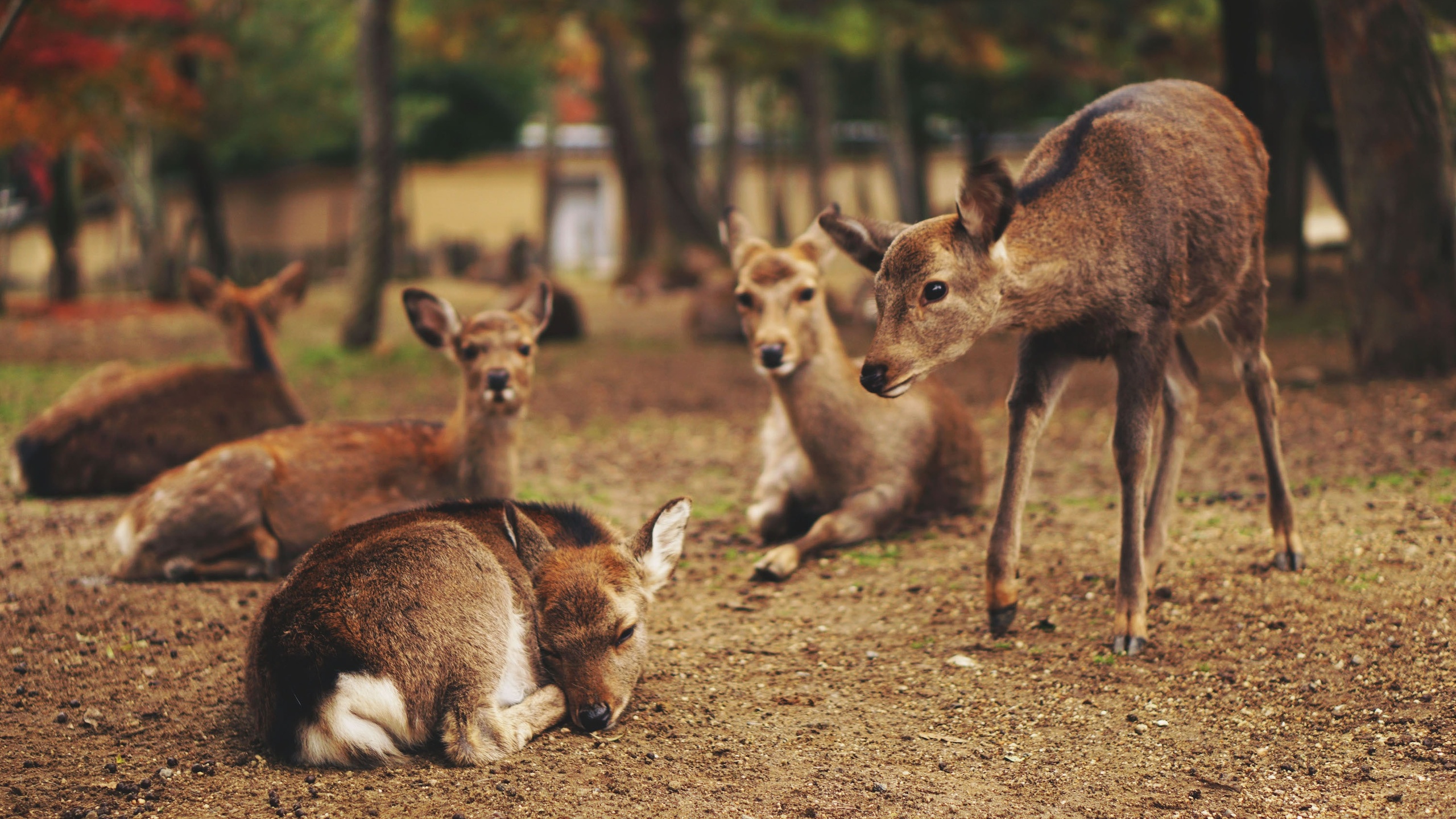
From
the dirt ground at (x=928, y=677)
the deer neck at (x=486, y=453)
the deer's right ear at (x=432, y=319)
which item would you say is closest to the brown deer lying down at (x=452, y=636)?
the dirt ground at (x=928, y=677)

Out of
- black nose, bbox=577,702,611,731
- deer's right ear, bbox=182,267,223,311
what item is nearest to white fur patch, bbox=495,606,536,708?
black nose, bbox=577,702,611,731

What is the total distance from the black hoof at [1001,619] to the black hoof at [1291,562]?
1.24 metres

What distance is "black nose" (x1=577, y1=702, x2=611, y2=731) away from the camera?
4016 mm

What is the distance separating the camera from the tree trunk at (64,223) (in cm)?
1878

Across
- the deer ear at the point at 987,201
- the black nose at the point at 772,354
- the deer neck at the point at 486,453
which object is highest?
the deer ear at the point at 987,201

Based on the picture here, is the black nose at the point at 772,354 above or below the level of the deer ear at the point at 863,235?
below

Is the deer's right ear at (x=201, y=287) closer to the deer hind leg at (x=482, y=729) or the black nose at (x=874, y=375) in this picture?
the deer hind leg at (x=482, y=729)

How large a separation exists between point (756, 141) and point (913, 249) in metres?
34.9

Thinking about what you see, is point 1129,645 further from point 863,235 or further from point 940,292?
point 863,235

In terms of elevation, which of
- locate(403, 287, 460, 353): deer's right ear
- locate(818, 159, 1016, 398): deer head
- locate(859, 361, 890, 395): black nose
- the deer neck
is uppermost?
locate(818, 159, 1016, 398): deer head

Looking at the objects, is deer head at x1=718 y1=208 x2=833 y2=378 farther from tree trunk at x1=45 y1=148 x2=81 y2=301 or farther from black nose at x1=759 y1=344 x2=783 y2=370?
tree trunk at x1=45 y1=148 x2=81 y2=301

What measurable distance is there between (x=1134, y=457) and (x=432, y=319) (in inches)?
128

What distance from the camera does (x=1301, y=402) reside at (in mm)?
8438

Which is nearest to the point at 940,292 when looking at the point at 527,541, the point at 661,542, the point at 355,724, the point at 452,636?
the point at 661,542
